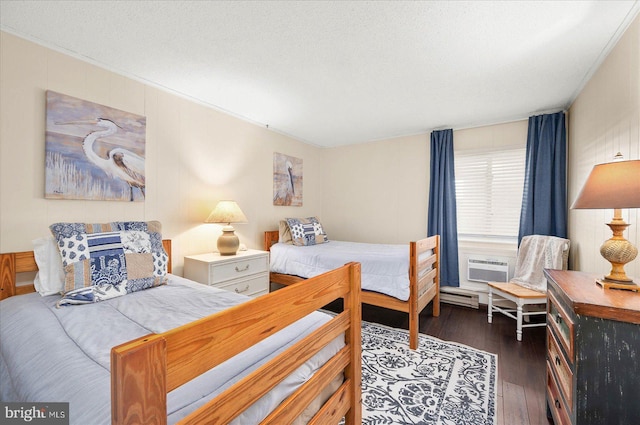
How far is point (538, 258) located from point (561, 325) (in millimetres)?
1894

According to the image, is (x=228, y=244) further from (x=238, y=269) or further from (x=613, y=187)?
(x=613, y=187)

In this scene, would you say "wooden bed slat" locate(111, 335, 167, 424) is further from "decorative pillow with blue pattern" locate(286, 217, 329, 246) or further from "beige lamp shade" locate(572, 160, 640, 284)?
"decorative pillow with blue pattern" locate(286, 217, 329, 246)

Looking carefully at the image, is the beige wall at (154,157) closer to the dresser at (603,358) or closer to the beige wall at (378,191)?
the beige wall at (378,191)

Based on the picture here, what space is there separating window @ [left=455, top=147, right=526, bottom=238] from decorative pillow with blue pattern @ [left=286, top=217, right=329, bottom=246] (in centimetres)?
192

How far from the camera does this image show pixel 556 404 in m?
1.42

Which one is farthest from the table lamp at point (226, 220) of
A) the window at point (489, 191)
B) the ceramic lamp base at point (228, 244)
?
the window at point (489, 191)

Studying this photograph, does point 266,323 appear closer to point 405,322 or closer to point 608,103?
point 405,322

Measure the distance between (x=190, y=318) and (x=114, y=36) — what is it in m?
1.91

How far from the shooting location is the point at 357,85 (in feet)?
8.25

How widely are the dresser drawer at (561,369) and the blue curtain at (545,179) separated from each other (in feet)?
6.45

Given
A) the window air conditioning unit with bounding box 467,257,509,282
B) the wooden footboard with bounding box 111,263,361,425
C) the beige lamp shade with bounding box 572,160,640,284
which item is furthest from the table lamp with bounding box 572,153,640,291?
the window air conditioning unit with bounding box 467,257,509,282

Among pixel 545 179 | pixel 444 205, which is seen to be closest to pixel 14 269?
pixel 444 205

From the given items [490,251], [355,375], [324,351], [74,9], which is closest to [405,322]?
[490,251]

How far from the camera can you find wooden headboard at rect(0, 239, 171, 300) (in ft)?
5.69
